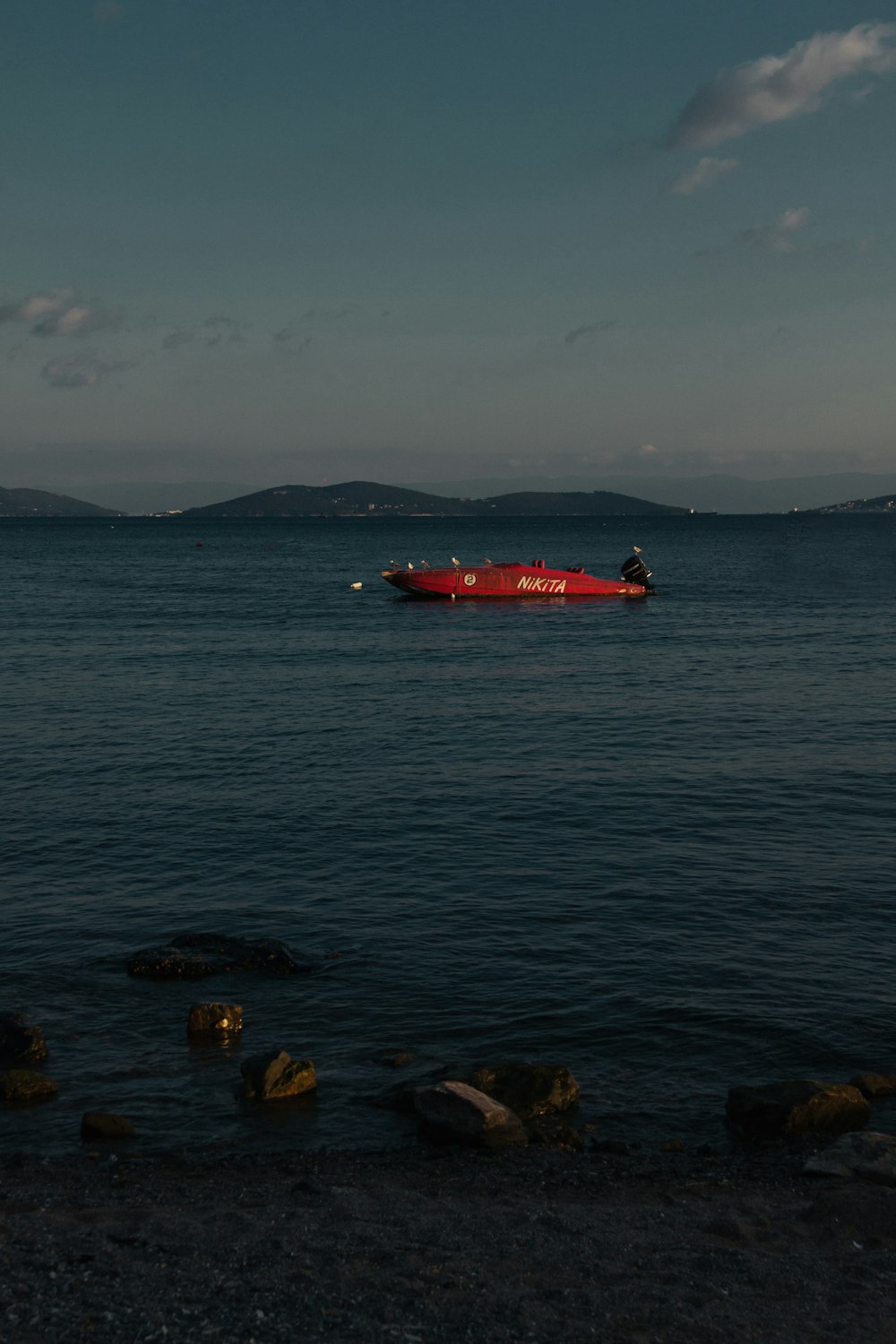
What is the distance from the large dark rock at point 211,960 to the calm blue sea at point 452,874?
37cm

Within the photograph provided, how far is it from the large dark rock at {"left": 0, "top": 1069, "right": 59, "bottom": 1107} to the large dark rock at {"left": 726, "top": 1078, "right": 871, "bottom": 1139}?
10.0 meters

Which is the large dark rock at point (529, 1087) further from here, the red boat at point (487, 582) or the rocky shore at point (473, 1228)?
the red boat at point (487, 582)

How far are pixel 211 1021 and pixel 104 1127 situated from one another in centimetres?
349

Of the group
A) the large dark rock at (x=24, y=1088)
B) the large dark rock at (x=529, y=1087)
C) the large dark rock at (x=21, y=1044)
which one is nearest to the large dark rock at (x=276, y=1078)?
the large dark rock at (x=529, y=1087)

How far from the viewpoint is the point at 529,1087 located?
1664cm

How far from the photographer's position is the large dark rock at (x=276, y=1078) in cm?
1691

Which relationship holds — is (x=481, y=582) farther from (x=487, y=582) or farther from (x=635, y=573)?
(x=635, y=573)

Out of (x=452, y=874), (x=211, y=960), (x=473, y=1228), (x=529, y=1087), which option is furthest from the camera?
(x=452, y=874)

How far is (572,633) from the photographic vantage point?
7581 cm

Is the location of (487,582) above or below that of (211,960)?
above

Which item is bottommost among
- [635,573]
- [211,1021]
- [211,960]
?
[211,1021]

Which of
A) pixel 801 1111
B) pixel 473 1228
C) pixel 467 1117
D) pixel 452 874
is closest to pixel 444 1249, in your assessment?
pixel 473 1228

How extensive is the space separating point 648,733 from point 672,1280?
100ft

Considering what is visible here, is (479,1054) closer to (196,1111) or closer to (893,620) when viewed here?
(196,1111)
